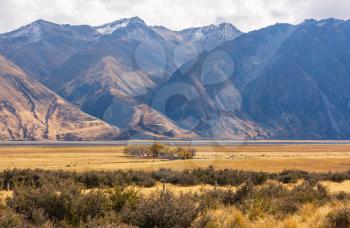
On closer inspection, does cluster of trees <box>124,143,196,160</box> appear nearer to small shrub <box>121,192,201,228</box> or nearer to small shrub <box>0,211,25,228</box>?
small shrub <box>121,192,201,228</box>

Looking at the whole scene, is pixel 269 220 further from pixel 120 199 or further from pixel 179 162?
pixel 179 162

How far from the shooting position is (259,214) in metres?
13.9

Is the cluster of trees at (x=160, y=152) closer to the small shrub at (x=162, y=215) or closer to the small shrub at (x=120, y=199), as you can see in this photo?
the small shrub at (x=120, y=199)

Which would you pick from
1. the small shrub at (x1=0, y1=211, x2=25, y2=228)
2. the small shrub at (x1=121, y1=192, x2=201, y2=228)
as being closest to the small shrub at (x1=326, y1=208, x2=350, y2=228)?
the small shrub at (x1=121, y1=192, x2=201, y2=228)

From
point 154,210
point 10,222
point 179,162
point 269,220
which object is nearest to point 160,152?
point 179,162

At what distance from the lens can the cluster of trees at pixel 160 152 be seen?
94.7m

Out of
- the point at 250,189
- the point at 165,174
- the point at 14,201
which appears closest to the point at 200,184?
the point at 165,174

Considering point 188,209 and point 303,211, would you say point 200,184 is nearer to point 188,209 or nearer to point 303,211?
point 303,211

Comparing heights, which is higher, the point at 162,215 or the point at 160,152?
the point at 162,215

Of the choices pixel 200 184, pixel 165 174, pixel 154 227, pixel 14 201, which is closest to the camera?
pixel 154 227

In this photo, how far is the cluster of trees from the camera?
9471cm

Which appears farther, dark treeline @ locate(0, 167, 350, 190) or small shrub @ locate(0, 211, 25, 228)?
dark treeline @ locate(0, 167, 350, 190)

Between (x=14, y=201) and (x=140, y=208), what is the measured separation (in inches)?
172

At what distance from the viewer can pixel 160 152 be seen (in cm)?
10131
